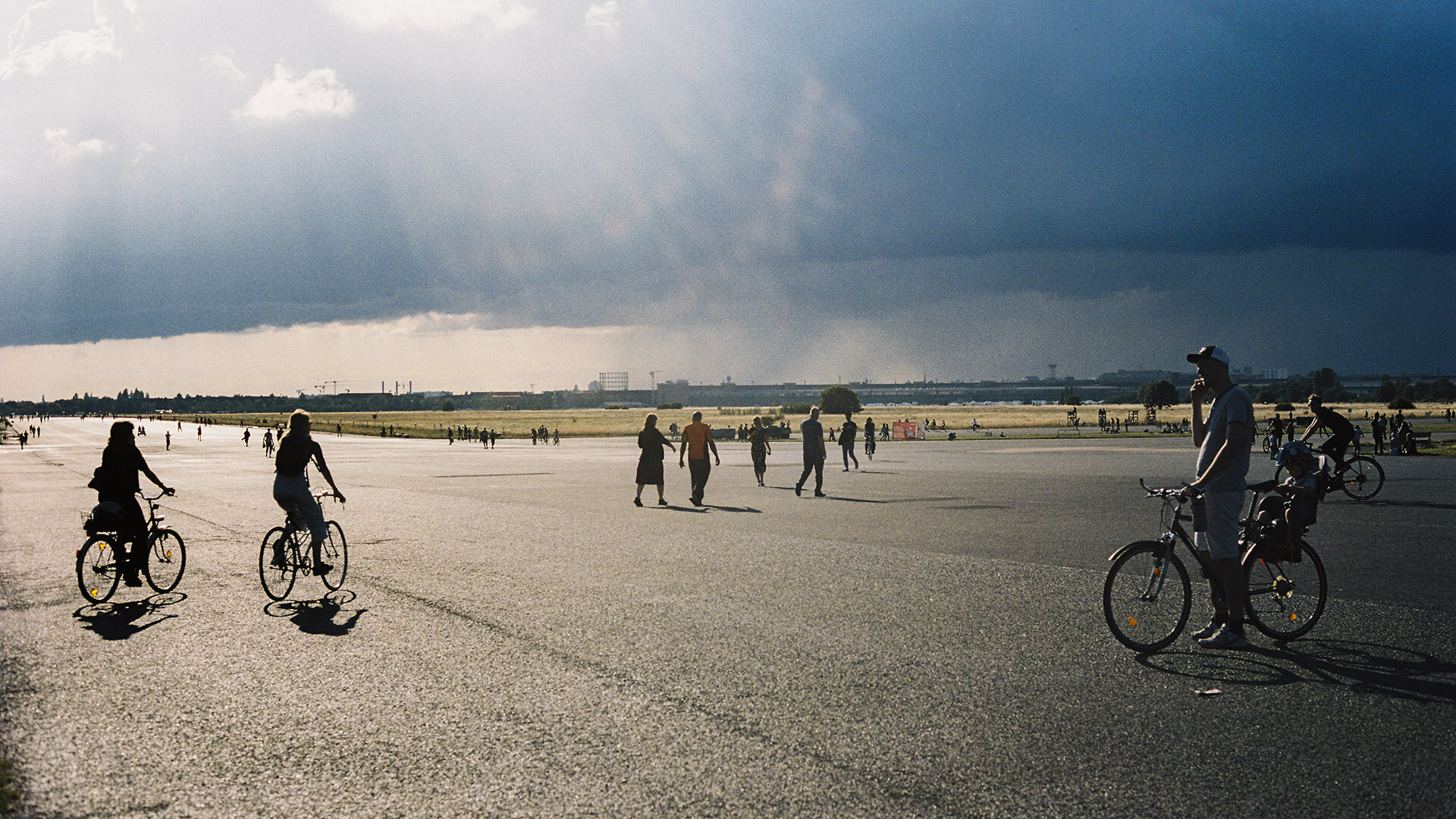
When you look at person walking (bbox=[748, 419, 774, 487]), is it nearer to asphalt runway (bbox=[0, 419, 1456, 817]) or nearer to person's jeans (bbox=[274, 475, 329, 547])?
asphalt runway (bbox=[0, 419, 1456, 817])

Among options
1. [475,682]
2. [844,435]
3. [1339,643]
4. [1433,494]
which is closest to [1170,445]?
[844,435]

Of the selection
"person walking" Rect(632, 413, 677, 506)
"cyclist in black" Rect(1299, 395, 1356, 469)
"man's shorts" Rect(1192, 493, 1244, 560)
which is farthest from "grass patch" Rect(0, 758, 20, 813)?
"cyclist in black" Rect(1299, 395, 1356, 469)

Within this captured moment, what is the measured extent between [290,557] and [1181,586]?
8.18 meters

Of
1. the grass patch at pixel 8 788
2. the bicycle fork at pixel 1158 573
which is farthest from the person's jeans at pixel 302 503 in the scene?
the bicycle fork at pixel 1158 573

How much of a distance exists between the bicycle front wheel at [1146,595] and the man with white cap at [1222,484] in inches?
10.0

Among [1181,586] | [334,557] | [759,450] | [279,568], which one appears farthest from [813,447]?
[1181,586]

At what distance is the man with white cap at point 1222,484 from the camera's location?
6883 mm

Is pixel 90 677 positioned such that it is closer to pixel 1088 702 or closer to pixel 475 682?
pixel 475 682

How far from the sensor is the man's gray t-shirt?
22.5 ft

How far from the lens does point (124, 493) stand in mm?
9953

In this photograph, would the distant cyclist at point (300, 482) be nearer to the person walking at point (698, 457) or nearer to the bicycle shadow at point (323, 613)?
the bicycle shadow at point (323, 613)

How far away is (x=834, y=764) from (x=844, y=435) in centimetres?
2833

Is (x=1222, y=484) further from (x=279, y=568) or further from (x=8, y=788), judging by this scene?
(x=279, y=568)

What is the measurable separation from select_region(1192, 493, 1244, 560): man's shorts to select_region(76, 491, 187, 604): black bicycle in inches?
363
